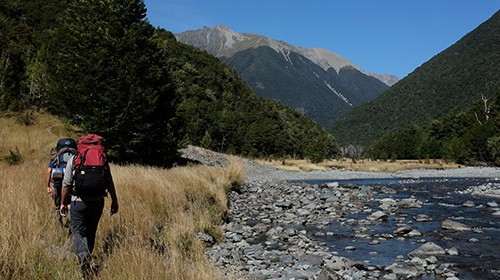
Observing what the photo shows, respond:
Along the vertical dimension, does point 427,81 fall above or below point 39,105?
above

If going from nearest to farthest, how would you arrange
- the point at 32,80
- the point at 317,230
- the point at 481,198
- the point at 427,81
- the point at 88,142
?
the point at 88,142
the point at 317,230
the point at 481,198
the point at 32,80
the point at 427,81

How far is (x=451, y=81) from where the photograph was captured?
501ft

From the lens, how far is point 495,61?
456 ft

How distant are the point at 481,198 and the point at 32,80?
37.4 m

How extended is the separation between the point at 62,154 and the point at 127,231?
5.84ft

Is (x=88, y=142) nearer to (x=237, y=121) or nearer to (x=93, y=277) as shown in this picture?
(x=93, y=277)

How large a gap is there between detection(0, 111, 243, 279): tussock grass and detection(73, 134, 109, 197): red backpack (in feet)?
2.95

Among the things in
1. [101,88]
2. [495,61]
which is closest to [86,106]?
[101,88]

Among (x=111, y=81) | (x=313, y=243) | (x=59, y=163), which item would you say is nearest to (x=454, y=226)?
(x=313, y=243)

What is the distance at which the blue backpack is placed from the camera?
22.3 ft

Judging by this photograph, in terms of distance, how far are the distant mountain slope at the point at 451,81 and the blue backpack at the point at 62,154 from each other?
457 feet

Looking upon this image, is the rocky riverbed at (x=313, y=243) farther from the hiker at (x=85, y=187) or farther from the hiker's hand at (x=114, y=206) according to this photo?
the hiker at (x=85, y=187)

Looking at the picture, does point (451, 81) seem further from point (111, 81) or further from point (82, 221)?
point (82, 221)

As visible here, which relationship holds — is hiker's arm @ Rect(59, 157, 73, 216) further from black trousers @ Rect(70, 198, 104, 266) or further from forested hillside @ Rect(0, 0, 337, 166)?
forested hillside @ Rect(0, 0, 337, 166)
